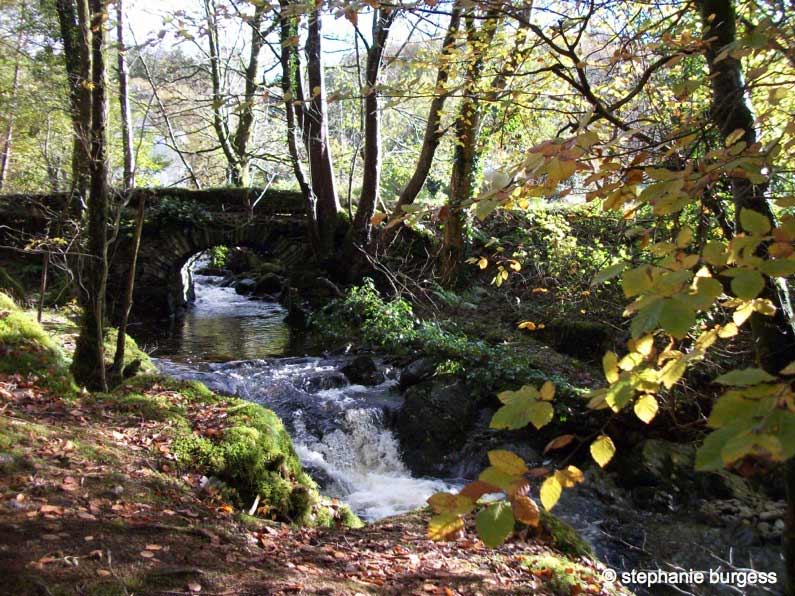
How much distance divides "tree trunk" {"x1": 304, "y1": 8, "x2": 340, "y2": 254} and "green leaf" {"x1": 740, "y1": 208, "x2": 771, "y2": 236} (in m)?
10.1

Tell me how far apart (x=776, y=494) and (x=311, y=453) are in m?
5.36

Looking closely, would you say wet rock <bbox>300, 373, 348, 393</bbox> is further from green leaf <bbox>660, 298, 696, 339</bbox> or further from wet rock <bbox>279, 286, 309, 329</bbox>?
green leaf <bbox>660, 298, 696, 339</bbox>

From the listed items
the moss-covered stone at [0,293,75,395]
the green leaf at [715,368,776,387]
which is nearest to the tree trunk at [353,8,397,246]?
the moss-covered stone at [0,293,75,395]

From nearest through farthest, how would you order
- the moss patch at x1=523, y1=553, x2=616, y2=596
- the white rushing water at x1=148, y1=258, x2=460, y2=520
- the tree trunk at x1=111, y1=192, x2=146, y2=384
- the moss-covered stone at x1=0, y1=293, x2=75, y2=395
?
the moss patch at x1=523, y1=553, x2=616, y2=596 → the moss-covered stone at x1=0, y1=293, x2=75, y2=395 → the tree trunk at x1=111, y1=192, x2=146, y2=384 → the white rushing water at x1=148, y1=258, x2=460, y2=520

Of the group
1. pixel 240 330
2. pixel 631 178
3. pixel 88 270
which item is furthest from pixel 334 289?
pixel 631 178

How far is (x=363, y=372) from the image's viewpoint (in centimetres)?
890

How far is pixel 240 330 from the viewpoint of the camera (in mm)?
13242

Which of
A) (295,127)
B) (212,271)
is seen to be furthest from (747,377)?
(212,271)

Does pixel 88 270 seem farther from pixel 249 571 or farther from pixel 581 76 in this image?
pixel 581 76

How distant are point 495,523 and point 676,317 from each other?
19.6 inches

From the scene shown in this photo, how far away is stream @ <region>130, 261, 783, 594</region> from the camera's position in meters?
5.41

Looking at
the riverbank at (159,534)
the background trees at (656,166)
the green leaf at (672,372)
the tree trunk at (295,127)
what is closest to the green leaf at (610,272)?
the background trees at (656,166)

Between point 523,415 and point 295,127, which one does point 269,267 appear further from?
point 523,415

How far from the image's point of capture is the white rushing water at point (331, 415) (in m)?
6.38
